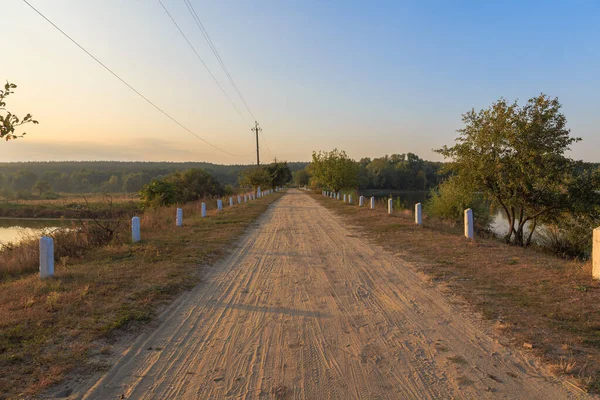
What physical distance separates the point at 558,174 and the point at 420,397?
12.3 metres

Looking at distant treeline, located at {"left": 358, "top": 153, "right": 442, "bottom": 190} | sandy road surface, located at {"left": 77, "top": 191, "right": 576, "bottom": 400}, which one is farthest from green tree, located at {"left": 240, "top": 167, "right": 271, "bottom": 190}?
sandy road surface, located at {"left": 77, "top": 191, "right": 576, "bottom": 400}

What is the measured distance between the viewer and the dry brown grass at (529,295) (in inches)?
151

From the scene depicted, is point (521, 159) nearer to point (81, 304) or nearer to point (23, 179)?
point (81, 304)

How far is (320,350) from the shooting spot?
398 cm

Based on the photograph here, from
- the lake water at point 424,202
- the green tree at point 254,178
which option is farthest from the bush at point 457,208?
the green tree at point 254,178

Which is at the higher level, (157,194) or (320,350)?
(157,194)

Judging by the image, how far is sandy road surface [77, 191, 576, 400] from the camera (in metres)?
3.19

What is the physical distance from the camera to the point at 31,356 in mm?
3729

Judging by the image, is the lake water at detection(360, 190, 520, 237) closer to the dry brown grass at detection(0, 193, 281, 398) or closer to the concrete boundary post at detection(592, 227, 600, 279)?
the concrete boundary post at detection(592, 227, 600, 279)

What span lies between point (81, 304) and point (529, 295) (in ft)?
22.0

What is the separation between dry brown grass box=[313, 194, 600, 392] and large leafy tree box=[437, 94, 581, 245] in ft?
14.3

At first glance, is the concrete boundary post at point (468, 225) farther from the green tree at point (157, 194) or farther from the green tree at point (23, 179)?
the green tree at point (23, 179)

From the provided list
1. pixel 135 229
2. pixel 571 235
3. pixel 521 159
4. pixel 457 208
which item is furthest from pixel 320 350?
pixel 457 208

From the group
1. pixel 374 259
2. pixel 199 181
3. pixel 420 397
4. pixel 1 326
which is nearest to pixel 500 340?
pixel 420 397
